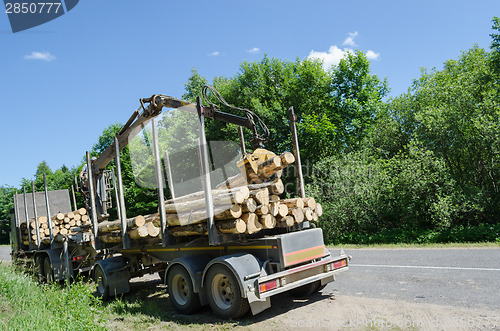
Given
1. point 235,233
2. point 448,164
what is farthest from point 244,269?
point 448,164

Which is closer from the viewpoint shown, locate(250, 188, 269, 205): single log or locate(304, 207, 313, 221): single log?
locate(250, 188, 269, 205): single log

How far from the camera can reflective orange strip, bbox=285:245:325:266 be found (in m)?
6.22

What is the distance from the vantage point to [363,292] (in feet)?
24.0

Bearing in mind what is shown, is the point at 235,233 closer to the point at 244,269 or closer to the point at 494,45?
the point at 244,269

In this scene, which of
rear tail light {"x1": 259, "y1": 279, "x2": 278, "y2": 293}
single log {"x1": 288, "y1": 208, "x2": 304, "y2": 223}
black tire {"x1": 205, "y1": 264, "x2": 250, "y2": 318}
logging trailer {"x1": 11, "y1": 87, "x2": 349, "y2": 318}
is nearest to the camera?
rear tail light {"x1": 259, "y1": 279, "x2": 278, "y2": 293}

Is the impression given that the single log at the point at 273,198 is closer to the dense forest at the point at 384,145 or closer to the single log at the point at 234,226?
the single log at the point at 234,226

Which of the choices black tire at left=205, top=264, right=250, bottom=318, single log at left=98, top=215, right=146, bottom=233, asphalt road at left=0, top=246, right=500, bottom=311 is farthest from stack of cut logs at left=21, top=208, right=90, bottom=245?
asphalt road at left=0, top=246, right=500, bottom=311

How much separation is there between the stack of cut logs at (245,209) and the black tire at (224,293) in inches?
28.2

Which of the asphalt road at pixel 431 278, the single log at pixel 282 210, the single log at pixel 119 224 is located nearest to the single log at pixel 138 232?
the single log at pixel 119 224

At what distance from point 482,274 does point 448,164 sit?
35.6 ft

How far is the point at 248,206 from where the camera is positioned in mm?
6242

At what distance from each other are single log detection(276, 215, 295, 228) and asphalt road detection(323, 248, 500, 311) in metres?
1.93

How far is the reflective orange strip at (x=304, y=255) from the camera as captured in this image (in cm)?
622

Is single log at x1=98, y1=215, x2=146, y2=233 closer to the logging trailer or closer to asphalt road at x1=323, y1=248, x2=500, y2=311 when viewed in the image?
the logging trailer
